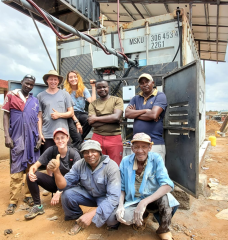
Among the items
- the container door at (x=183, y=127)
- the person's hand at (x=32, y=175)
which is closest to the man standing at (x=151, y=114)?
the container door at (x=183, y=127)

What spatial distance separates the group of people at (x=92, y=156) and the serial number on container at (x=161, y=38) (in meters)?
2.06

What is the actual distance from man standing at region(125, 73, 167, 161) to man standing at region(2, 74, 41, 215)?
5.20ft

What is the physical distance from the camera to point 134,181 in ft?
8.39

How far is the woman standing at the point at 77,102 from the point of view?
3854 millimetres

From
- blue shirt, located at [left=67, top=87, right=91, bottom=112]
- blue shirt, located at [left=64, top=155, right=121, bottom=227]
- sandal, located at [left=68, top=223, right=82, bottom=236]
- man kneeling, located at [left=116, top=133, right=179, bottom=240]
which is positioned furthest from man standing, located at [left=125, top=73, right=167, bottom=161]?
sandal, located at [left=68, top=223, right=82, bottom=236]

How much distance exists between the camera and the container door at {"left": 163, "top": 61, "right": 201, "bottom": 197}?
277 cm

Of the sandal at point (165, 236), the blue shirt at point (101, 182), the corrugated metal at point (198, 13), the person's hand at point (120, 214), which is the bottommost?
the sandal at point (165, 236)

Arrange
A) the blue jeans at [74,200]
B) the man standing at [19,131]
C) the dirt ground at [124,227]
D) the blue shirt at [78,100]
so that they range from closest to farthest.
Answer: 1. the dirt ground at [124,227]
2. the blue jeans at [74,200]
3. the man standing at [19,131]
4. the blue shirt at [78,100]

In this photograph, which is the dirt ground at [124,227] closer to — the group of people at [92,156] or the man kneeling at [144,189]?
the group of people at [92,156]

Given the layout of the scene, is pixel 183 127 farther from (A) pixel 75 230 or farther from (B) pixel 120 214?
(A) pixel 75 230

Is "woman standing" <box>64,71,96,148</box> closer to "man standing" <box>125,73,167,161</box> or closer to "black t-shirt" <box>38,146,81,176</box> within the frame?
"black t-shirt" <box>38,146,81,176</box>

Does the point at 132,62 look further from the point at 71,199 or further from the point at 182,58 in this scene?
the point at 71,199

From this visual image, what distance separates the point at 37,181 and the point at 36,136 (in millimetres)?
762

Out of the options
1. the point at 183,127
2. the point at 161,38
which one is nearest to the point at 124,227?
the point at 183,127
